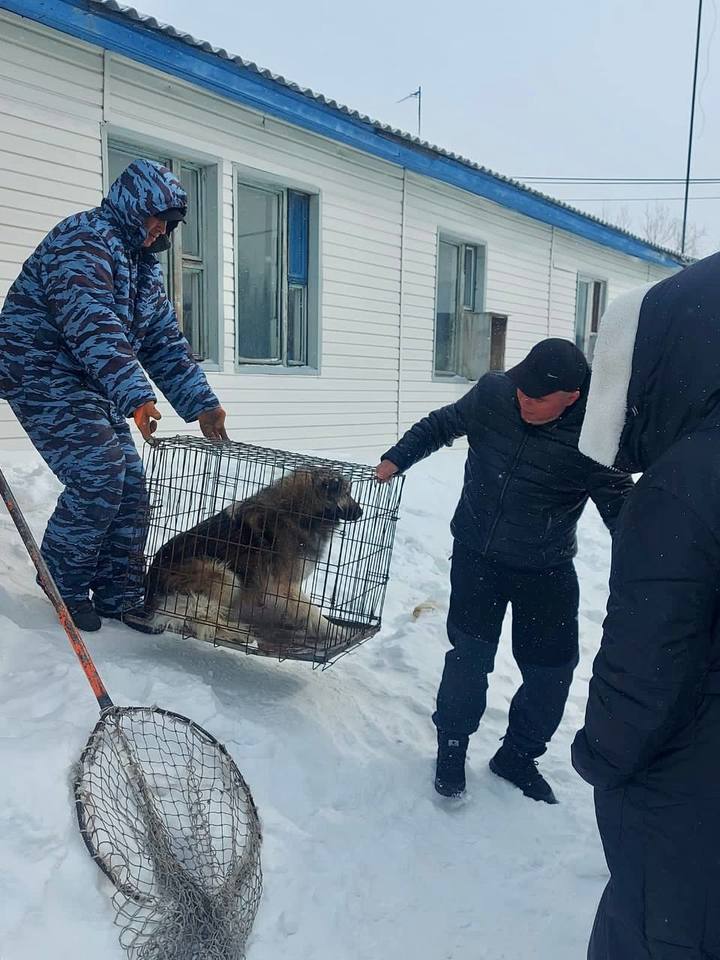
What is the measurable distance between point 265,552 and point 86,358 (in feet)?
3.69

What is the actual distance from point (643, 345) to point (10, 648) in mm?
2535

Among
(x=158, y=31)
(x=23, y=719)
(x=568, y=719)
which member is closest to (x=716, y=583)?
(x=23, y=719)

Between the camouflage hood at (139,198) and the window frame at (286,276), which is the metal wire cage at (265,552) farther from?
the window frame at (286,276)

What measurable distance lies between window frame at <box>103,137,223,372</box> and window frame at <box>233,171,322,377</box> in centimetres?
21

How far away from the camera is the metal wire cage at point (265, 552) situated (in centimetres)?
314

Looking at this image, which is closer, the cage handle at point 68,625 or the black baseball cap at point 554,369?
the cage handle at point 68,625

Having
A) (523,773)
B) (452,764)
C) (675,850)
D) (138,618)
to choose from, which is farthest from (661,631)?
(138,618)

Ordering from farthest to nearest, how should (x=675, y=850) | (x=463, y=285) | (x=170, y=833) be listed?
(x=463, y=285) → (x=170, y=833) → (x=675, y=850)

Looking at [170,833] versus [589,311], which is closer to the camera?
[170,833]

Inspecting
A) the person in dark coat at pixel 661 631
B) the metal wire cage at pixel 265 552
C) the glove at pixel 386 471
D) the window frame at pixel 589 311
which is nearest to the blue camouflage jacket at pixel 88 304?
the metal wire cage at pixel 265 552

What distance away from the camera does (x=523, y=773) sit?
312 centimetres

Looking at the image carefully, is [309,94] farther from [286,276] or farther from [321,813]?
[321,813]

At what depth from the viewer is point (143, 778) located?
7.54ft

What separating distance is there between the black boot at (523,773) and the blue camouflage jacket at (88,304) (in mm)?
2110
